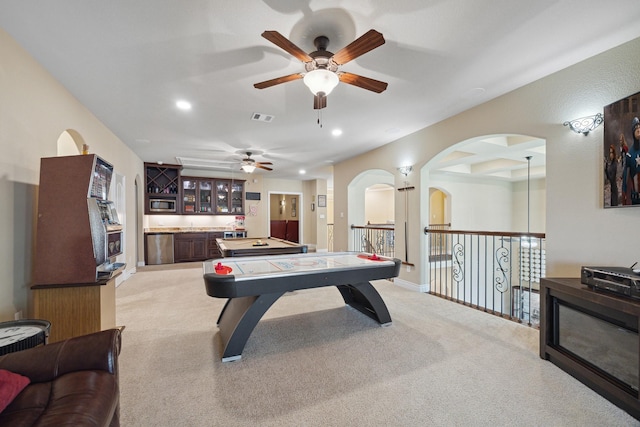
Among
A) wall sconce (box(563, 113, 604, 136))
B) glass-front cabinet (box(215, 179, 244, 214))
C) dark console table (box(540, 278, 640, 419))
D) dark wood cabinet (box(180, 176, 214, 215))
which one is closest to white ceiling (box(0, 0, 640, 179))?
wall sconce (box(563, 113, 604, 136))

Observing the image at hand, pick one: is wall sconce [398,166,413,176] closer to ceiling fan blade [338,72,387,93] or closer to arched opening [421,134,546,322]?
arched opening [421,134,546,322]

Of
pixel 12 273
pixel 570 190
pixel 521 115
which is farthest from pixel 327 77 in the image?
pixel 12 273

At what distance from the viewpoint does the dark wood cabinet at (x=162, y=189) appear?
720 centimetres

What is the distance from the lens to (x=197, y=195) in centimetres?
784

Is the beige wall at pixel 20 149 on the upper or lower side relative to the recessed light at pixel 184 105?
lower

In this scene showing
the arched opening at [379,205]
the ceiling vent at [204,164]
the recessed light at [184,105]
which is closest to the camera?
the recessed light at [184,105]

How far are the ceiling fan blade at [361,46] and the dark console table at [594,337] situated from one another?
2337 mm

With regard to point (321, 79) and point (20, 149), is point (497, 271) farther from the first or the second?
point (20, 149)

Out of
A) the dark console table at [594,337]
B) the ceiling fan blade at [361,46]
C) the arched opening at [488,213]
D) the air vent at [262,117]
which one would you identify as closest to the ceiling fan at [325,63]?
the ceiling fan blade at [361,46]

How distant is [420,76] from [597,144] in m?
1.67

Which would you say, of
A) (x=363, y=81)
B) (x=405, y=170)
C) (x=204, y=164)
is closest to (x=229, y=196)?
(x=204, y=164)

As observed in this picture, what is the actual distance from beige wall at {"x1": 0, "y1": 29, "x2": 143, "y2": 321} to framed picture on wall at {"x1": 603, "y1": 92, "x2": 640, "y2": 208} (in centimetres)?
482

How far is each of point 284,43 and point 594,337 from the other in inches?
120

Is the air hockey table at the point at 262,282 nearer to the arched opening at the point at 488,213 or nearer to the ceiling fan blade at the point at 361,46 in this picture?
the ceiling fan blade at the point at 361,46
